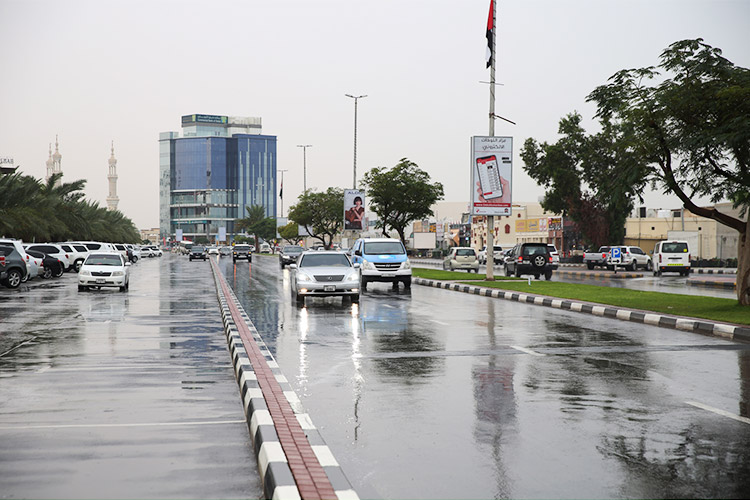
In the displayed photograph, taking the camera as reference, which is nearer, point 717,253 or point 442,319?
point 442,319

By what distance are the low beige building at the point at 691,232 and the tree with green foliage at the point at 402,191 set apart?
1889cm

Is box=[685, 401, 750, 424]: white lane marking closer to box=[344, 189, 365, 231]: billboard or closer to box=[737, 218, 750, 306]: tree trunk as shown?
box=[737, 218, 750, 306]: tree trunk

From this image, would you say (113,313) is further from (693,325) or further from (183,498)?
(183,498)

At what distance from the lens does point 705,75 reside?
63.4 ft

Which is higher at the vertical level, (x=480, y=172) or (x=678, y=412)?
(x=480, y=172)

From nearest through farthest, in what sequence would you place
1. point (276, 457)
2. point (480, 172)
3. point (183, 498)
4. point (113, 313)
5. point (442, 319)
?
point (183, 498)
point (276, 457)
point (442, 319)
point (113, 313)
point (480, 172)

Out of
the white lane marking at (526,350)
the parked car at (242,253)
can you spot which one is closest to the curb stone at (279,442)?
the white lane marking at (526,350)

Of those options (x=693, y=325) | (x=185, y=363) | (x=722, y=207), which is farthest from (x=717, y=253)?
(x=185, y=363)

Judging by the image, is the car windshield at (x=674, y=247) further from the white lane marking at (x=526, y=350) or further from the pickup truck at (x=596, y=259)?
the white lane marking at (x=526, y=350)

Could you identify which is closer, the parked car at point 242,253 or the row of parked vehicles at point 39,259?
the row of parked vehicles at point 39,259

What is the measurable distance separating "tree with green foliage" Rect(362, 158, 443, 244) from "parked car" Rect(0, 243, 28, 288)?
A: 2959cm

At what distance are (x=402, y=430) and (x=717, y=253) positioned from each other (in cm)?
6782

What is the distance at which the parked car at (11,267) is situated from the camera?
31984 mm

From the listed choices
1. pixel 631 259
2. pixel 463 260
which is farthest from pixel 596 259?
pixel 463 260
